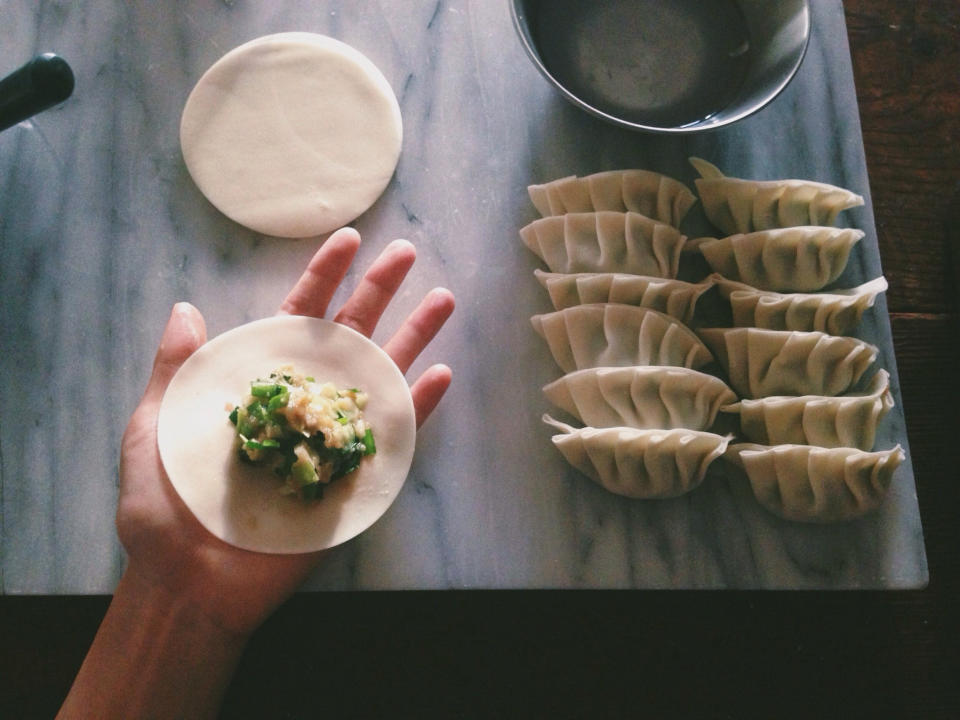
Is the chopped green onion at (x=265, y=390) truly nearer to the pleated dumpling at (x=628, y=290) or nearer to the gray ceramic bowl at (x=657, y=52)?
the pleated dumpling at (x=628, y=290)

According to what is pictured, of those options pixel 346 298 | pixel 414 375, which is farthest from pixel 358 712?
pixel 346 298

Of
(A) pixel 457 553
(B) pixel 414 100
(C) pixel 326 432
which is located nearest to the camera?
(C) pixel 326 432

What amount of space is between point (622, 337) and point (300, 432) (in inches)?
18.9

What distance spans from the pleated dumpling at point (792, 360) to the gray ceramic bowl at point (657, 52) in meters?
0.34

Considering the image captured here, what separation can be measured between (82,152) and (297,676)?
901mm

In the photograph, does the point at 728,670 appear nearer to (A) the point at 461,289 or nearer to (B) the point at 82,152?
(A) the point at 461,289

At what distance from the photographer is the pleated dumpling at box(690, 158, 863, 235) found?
44.7 inches

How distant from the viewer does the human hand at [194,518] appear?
0.99 m

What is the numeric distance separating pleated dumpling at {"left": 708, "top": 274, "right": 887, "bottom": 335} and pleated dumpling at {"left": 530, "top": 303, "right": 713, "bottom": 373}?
85mm

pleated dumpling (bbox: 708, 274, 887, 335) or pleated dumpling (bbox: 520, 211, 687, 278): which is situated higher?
pleated dumpling (bbox: 520, 211, 687, 278)

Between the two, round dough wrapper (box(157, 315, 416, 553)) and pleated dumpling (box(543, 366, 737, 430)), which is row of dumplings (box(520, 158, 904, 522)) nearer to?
pleated dumpling (box(543, 366, 737, 430))

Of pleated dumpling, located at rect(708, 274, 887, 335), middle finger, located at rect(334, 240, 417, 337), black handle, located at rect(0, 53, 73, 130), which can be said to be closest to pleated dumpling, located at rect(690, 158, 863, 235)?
pleated dumpling, located at rect(708, 274, 887, 335)

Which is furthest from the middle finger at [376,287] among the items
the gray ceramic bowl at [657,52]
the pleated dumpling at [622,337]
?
the gray ceramic bowl at [657,52]

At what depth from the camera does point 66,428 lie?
1098mm
